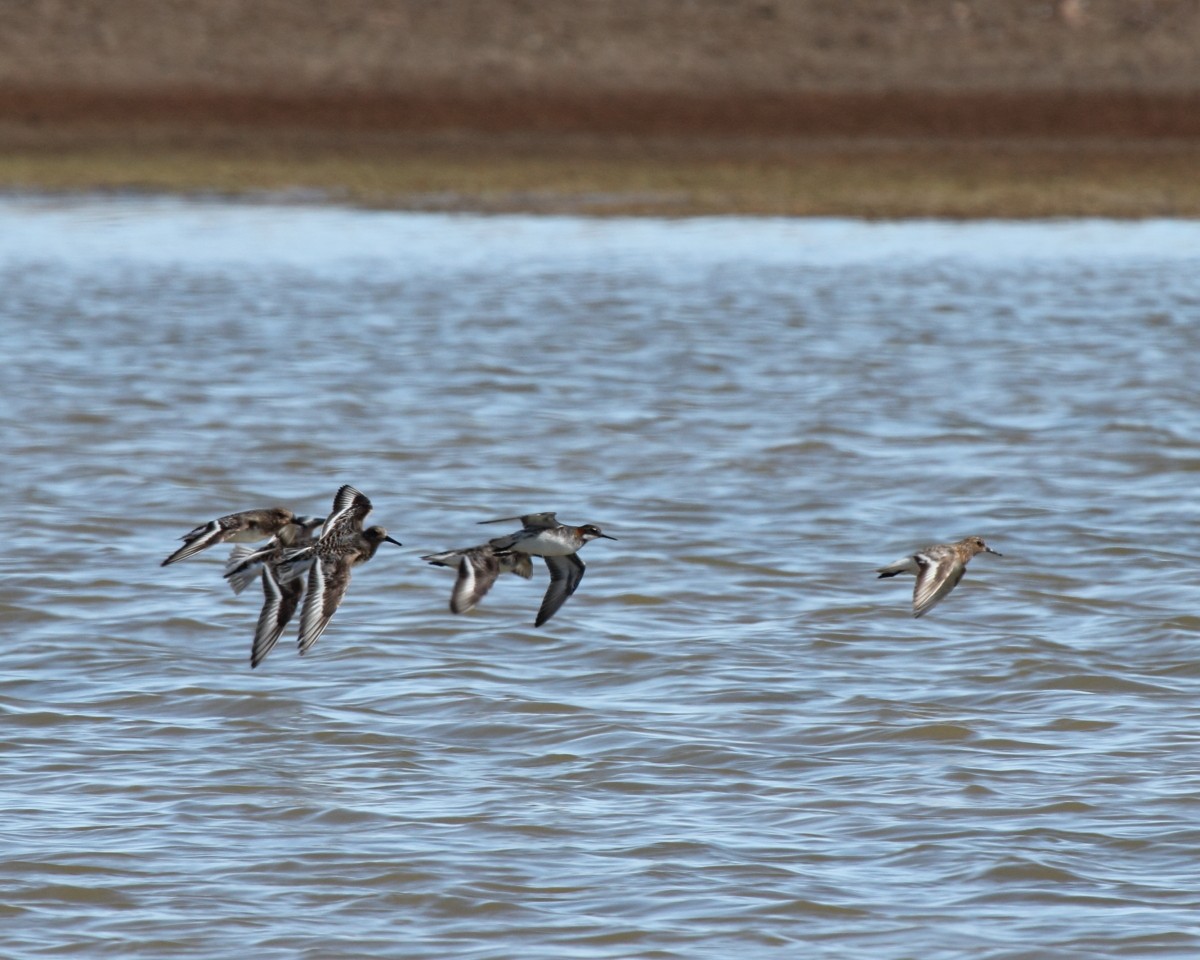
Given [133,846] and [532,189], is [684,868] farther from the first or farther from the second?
[532,189]

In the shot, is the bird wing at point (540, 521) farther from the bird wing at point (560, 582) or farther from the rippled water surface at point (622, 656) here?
the rippled water surface at point (622, 656)

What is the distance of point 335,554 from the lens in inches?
279

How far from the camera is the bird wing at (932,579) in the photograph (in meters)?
7.44

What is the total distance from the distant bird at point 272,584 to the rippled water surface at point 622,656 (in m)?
0.61

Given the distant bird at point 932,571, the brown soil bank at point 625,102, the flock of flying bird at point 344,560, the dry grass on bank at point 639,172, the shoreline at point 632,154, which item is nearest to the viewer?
the flock of flying bird at point 344,560

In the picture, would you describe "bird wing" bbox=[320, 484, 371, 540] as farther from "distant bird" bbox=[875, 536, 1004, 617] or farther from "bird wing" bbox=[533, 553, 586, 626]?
"distant bird" bbox=[875, 536, 1004, 617]

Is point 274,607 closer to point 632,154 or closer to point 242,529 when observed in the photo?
point 242,529

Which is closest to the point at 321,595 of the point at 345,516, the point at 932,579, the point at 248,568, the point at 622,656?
the point at 345,516

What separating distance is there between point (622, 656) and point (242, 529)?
202cm

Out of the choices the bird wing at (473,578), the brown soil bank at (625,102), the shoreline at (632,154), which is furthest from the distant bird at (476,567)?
the brown soil bank at (625,102)

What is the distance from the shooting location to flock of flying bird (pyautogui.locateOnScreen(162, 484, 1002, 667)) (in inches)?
273

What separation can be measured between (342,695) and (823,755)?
2087mm

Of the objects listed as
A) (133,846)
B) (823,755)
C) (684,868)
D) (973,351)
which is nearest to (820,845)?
(684,868)

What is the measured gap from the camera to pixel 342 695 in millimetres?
8430
